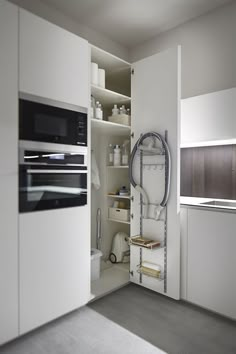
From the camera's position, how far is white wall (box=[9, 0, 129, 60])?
7.47 ft

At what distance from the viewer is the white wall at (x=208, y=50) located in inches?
91.9

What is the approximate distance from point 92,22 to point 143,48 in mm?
717

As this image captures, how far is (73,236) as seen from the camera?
6.55ft

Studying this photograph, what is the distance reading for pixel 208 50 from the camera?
8.11ft

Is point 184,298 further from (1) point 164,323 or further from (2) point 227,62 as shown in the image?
(2) point 227,62

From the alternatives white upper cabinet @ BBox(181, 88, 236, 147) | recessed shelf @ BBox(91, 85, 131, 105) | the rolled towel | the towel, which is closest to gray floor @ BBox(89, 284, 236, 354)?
the rolled towel

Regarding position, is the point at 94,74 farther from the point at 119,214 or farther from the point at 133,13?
the point at 119,214

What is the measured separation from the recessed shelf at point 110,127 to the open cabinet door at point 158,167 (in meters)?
0.16

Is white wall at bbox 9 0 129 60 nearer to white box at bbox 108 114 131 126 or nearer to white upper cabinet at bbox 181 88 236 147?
white box at bbox 108 114 131 126

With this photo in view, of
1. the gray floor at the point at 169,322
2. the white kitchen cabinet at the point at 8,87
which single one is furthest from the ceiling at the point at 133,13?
the gray floor at the point at 169,322

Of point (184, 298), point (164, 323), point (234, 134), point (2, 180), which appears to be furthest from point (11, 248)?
point (234, 134)

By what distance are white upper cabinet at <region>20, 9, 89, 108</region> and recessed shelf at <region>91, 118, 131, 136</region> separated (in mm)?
326

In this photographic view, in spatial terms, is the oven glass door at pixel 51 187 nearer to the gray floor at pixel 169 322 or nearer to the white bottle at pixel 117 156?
the white bottle at pixel 117 156

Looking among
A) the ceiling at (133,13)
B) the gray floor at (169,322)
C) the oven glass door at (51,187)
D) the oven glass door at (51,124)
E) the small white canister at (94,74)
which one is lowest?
the gray floor at (169,322)
